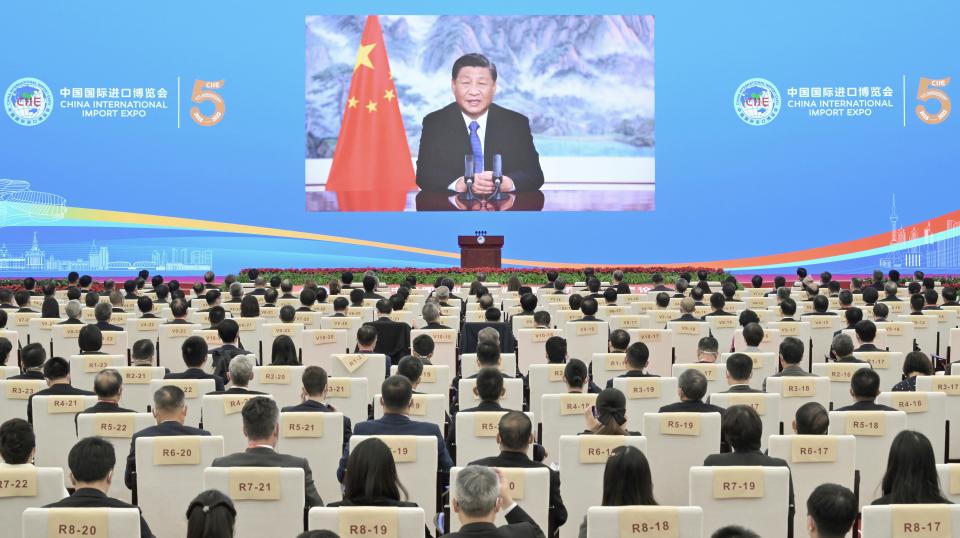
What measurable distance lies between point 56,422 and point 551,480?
8.43ft

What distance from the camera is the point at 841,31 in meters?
18.1

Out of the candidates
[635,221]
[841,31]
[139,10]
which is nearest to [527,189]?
[635,221]

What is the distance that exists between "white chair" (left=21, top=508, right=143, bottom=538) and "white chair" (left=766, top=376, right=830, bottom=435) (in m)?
3.56

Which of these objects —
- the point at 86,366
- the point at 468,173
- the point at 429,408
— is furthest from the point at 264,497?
the point at 468,173

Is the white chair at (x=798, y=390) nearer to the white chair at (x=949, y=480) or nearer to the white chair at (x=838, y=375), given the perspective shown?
the white chair at (x=838, y=375)

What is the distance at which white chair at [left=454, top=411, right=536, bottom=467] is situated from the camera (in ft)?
16.0

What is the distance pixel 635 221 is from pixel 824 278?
18.1ft

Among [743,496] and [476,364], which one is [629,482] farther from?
[476,364]

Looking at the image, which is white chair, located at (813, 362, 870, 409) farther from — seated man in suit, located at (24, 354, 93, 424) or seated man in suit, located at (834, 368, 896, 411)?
seated man in suit, located at (24, 354, 93, 424)

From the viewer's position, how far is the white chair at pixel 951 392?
580 cm

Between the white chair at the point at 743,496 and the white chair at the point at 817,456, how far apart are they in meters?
0.44

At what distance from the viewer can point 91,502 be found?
358 centimetres

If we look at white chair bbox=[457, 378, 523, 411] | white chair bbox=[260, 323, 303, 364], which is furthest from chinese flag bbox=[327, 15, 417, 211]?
white chair bbox=[457, 378, 523, 411]

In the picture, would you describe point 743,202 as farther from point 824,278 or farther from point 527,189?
point 824,278
